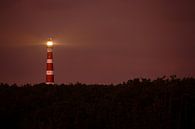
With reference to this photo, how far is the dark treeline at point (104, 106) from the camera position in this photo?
1052 centimetres

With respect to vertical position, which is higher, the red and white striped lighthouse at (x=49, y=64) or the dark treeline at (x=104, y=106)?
the red and white striped lighthouse at (x=49, y=64)

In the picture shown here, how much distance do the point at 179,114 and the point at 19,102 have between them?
155 inches

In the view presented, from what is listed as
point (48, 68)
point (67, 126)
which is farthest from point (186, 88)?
point (48, 68)

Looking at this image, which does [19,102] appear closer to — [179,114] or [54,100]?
[54,100]

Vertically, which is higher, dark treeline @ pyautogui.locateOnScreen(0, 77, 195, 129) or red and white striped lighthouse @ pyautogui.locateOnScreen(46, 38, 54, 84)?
red and white striped lighthouse @ pyautogui.locateOnScreen(46, 38, 54, 84)

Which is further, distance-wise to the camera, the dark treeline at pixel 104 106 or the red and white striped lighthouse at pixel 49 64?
the red and white striped lighthouse at pixel 49 64

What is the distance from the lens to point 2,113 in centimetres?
1244

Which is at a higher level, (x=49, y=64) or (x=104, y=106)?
(x=49, y=64)

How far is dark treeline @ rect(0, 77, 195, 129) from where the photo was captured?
34.5 ft

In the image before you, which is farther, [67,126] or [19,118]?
[19,118]

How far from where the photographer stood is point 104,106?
11.4 m

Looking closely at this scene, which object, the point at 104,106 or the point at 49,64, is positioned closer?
the point at 104,106

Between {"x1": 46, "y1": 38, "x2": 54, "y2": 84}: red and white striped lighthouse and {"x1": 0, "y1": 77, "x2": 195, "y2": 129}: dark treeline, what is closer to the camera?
{"x1": 0, "y1": 77, "x2": 195, "y2": 129}: dark treeline

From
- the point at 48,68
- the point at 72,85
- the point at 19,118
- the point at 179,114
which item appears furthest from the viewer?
the point at 48,68
